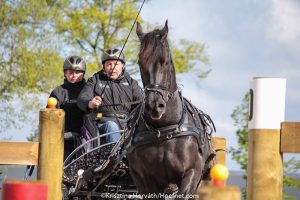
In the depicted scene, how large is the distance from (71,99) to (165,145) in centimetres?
213

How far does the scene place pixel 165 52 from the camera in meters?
7.57

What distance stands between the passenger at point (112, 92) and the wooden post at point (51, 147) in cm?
223

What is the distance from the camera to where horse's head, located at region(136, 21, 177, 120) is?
712 centimetres

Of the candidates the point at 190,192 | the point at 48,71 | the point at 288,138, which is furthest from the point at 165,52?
the point at 48,71

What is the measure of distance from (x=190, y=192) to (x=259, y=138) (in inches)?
99.0

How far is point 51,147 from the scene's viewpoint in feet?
21.8

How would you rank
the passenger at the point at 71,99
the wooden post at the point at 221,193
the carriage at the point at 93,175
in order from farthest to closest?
the passenger at the point at 71,99, the carriage at the point at 93,175, the wooden post at the point at 221,193

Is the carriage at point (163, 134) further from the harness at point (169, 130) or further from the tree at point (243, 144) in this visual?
the tree at point (243, 144)

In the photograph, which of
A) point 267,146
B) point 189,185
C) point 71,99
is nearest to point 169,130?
point 189,185

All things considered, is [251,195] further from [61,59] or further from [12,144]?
[61,59]

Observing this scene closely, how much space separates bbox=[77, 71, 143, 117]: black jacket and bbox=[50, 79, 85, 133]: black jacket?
0.92 feet

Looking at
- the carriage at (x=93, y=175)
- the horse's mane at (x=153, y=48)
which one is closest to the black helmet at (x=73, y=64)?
the carriage at (x=93, y=175)

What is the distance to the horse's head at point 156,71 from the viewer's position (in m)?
7.12

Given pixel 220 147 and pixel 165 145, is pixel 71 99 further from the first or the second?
pixel 165 145
